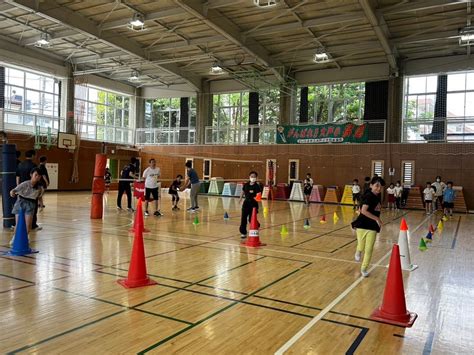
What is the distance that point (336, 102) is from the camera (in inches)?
1016

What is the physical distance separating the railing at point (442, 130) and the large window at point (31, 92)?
72.8 ft

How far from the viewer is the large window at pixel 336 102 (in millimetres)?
25141

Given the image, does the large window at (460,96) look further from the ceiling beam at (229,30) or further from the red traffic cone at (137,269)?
the red traffic cone at (137,269)

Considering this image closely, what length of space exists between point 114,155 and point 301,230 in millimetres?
21351

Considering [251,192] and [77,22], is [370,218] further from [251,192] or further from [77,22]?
[77,22]

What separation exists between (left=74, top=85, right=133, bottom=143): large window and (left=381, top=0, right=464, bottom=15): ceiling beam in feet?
65.8

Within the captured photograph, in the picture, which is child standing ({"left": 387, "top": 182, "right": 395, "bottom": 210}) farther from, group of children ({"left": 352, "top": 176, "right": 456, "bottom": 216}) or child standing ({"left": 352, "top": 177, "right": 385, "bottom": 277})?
child standing ({"left": 352, "top": 177, "right": 385, "bottom": 277})

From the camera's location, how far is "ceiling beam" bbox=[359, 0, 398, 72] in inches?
618

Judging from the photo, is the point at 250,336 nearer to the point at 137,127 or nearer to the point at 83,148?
the point at 83,148

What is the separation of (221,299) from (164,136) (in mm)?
27078

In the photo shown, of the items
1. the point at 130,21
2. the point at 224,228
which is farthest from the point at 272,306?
the point at 130,21

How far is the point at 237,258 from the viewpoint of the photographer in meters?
7.45

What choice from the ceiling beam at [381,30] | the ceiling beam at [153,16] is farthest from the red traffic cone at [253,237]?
the ceiling beam at [153,16]

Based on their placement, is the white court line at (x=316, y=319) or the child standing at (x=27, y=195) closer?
the white court line at (x=316, y=319)
